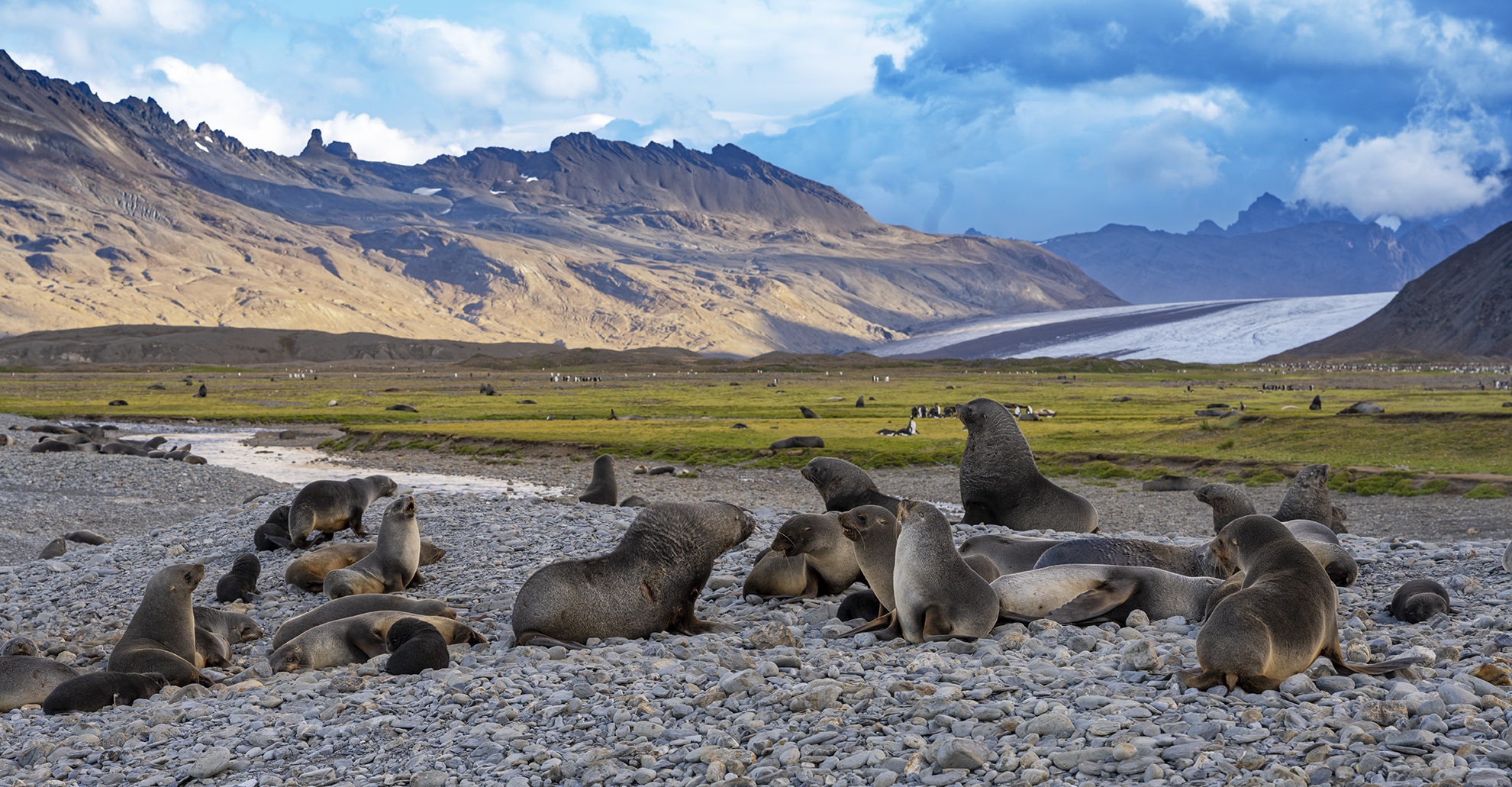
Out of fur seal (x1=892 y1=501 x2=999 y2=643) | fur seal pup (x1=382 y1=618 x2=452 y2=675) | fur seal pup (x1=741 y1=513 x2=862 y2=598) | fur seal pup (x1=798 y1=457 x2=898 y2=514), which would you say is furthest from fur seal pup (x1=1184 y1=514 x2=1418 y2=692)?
fur seal pup (x1=798 y1=457 x2=898 y2=514)

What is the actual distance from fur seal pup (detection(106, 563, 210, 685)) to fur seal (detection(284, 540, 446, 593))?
2.28m

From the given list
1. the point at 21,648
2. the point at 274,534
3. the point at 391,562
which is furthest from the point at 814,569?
the point at 274,534

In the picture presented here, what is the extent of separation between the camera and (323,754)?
6.82 metres

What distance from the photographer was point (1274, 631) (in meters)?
6.58

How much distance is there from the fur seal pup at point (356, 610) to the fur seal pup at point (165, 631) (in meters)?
0.81

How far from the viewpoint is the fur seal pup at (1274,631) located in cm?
645

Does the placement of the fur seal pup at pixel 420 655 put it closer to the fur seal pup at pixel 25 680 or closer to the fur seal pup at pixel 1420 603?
the fur seal pup at pixel 25 680

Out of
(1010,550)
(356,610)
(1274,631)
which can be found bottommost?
(356,610)

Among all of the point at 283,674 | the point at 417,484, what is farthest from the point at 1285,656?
the point at 417,484

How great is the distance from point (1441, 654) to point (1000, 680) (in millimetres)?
3233

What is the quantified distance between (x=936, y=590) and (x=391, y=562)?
699cm

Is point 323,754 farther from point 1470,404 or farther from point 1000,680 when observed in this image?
point 1470,404

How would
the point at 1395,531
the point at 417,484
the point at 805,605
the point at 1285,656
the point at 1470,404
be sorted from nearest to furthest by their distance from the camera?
1. the point at 1285,656
2. the point at 805,605
3. the point at 1395,531
4. the point at 417,484
5. the point at 1470,404

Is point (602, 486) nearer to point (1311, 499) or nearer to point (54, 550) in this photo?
point (54, 550)
